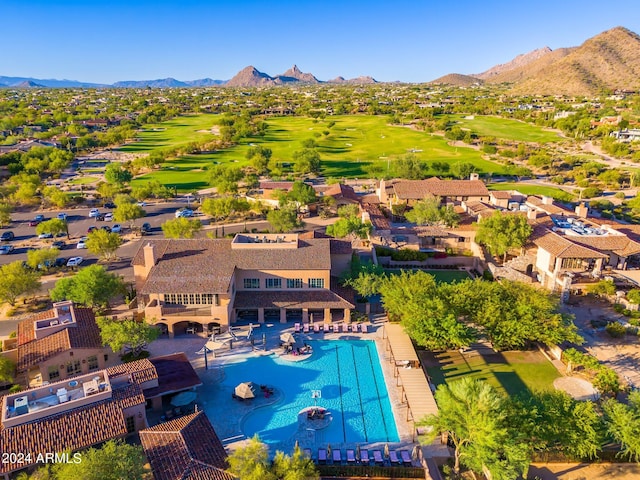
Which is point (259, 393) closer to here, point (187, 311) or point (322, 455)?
point (322, 455)

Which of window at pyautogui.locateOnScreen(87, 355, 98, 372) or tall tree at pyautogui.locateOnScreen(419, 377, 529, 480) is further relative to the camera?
window at pyautogui.locateOnScreen(87, 355, 98, 372)

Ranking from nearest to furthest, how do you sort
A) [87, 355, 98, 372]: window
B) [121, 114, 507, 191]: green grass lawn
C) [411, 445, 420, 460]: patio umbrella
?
[411, 445, 420, 460]: patio umbrella
[87, 355, 98, 372]: window
[121, 114, 507, 191]: green grass lawn

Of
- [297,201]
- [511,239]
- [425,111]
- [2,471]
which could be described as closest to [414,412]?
[2,471]

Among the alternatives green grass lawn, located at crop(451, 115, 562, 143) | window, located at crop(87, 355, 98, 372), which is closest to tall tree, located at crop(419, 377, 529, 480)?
window, located at crop(87, 355, 98, 372)

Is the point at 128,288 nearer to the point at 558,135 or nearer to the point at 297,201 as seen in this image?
the point at 297,201

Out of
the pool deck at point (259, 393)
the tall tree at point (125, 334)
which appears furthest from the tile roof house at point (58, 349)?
the pool deck at point (259, 393)

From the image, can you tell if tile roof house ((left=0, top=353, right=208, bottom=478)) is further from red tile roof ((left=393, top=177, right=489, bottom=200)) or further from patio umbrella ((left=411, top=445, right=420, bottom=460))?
red tile roof ((left=393, top=177, right=489, bottom=200))
